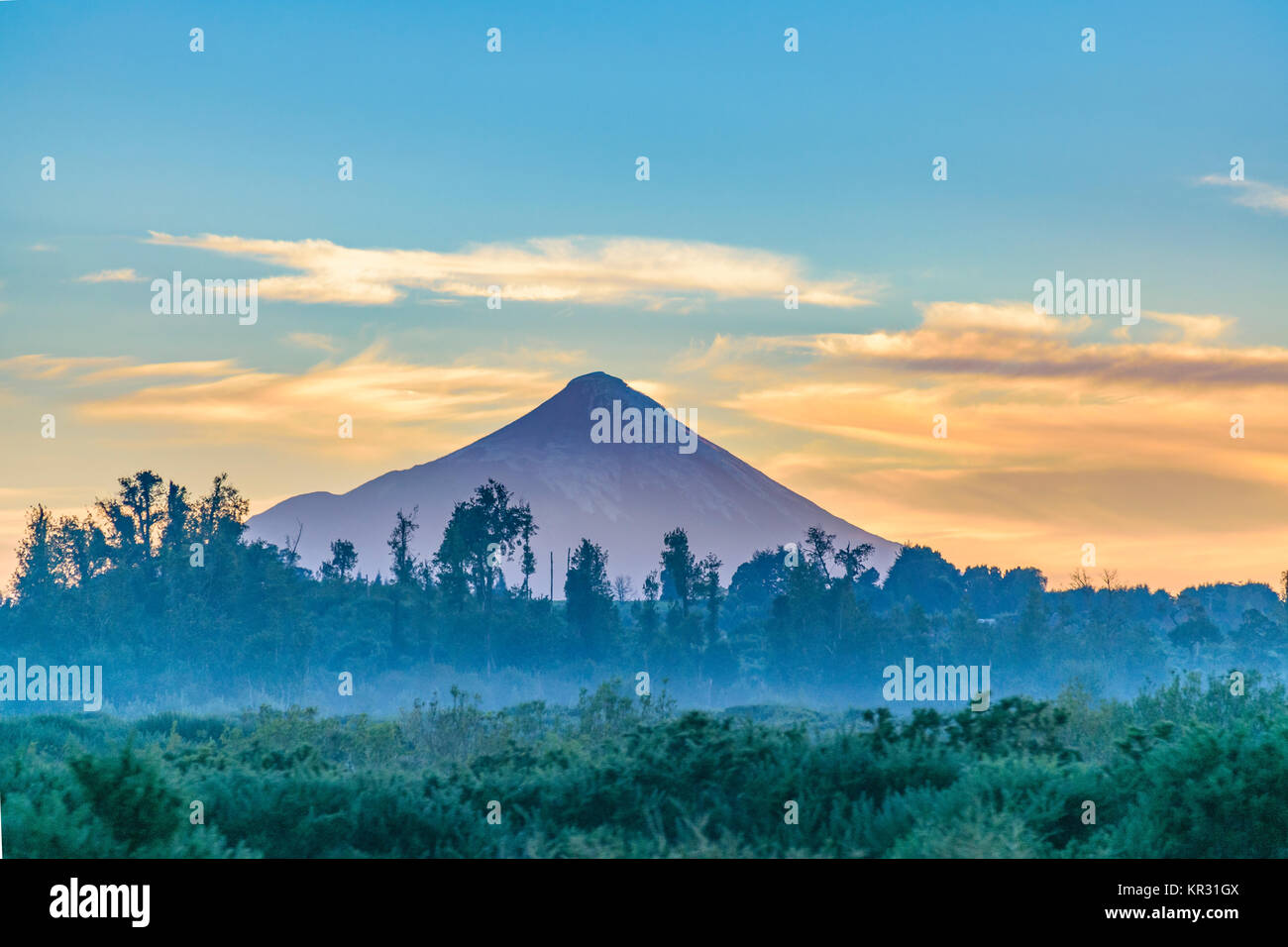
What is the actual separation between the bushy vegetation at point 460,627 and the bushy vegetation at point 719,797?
2325 inches

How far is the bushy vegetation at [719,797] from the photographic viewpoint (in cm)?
1323

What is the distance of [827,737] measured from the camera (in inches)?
745

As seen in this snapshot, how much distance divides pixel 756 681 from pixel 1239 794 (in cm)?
7167

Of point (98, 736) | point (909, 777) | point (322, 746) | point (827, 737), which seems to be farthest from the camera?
point (98, 736)

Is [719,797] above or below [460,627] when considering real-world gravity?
above

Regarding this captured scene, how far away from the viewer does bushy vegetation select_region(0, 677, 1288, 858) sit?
13.2 meters

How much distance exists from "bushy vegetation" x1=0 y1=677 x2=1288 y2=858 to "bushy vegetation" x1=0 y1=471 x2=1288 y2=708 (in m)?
59.1

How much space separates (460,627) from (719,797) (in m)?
67.6

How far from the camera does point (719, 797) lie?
1595 cm

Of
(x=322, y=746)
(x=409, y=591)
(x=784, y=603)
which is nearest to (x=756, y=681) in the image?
(x=784, y=603)

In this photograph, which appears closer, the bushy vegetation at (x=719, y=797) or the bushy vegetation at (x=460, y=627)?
the bushy vegetation at (x=719, y=797)

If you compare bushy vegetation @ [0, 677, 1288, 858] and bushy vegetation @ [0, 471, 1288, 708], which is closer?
bushy vegetation @ [0, 677, 1288, 858]

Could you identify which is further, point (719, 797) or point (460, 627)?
point (460, 627)
